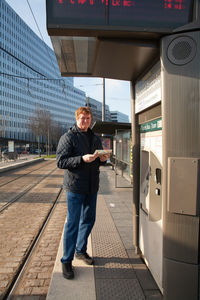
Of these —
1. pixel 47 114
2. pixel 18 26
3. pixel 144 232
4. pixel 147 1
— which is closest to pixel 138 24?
pixel 147 1

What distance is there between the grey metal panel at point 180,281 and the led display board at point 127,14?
2.12 m

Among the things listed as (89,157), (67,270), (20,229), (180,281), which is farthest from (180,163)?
(20,229)

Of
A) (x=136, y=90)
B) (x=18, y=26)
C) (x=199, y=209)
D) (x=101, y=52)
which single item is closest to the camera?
(x=199, y=209)

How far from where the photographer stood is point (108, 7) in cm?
214

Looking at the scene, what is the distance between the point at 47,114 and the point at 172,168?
4760 cm

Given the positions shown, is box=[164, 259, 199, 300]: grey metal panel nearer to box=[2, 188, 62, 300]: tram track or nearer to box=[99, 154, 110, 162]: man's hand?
box=[99, 154, 110, 162]: man's hand

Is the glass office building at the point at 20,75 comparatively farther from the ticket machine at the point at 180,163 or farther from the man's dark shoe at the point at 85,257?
the ticket machine at the point at 180,163

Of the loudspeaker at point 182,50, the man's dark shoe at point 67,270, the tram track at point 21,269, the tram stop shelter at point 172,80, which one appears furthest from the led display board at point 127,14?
the tram track at point 21,269

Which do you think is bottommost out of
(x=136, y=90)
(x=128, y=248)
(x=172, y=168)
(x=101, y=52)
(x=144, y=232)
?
(x=128, y=248)

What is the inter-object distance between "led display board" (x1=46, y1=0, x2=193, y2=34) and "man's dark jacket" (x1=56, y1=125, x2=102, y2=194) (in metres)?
1.17

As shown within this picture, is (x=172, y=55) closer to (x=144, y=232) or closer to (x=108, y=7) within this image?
(x=108, y=7)

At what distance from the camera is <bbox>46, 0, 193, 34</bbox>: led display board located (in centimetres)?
212

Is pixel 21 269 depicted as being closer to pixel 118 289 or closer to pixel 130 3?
pixel 118 289

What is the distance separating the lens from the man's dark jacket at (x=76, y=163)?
2.72m
